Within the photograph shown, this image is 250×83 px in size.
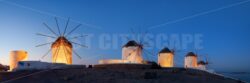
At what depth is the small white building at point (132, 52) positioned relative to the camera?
5429cm

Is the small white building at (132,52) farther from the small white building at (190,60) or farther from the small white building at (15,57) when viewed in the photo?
the small white building at (190,60)

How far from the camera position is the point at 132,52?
54.7 metres

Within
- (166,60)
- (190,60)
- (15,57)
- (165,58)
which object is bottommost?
(190,60)

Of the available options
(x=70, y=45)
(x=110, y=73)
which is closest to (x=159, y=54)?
(x=70, y=45)

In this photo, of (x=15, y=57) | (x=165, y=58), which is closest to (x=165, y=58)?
(x=165, y=58)

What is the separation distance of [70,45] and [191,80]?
27630 millimetres

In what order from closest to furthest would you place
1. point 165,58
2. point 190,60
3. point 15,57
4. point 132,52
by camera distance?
point 15,57
point 132,52
point 165,58
point 190,60

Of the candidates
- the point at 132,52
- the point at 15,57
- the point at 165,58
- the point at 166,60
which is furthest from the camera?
the point at 165,58

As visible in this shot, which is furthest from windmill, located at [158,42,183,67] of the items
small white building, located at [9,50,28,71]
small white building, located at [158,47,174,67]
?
small white building, located at [9,50,28,71]

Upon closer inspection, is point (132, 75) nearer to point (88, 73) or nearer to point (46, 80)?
point (88, 73)

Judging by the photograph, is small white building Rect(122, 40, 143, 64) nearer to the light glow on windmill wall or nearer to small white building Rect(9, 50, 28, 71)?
the light glow on windmill wall

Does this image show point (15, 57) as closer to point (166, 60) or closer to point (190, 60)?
point (166, 60)

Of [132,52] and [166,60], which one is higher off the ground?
[132,52]

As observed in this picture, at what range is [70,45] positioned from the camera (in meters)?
48.2
